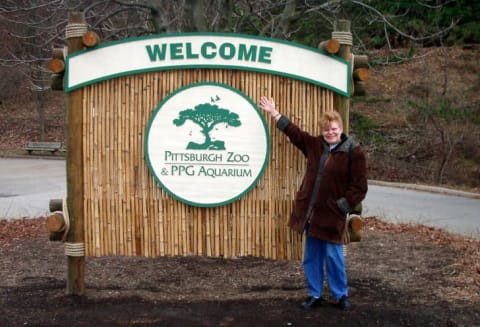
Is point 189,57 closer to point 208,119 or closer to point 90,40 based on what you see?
point 208,119

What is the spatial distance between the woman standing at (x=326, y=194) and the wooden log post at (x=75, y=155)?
5.39ft

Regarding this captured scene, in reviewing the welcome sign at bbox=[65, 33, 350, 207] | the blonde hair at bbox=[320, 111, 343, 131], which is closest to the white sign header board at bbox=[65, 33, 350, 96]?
the welcome sign at bbox=[65, 33, 350, 207]

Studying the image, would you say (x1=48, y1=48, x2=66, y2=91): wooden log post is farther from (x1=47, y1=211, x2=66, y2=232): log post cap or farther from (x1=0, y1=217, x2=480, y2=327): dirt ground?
(x1=0, y1=217, x2=480, y2=327): dirt ground

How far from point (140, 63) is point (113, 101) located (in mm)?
402

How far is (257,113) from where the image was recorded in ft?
19.9

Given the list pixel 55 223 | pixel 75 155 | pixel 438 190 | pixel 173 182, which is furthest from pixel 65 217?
pixel 438 190

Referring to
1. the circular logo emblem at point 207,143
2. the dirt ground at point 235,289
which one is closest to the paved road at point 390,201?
the dirt ground at point 235,289

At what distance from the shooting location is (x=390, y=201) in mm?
14258

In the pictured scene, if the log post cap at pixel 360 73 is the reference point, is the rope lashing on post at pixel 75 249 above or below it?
below

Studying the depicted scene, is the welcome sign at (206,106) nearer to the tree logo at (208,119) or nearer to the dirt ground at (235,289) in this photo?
the tree logo at (208,119)

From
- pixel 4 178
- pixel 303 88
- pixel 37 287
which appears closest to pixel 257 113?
pixel 303 88

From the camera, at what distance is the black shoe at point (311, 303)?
5.81 meters

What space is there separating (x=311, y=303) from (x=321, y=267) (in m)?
0.31

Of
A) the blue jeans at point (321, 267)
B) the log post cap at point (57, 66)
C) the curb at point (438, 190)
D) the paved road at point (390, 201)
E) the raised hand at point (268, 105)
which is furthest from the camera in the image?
the curb at point (438, 190)
